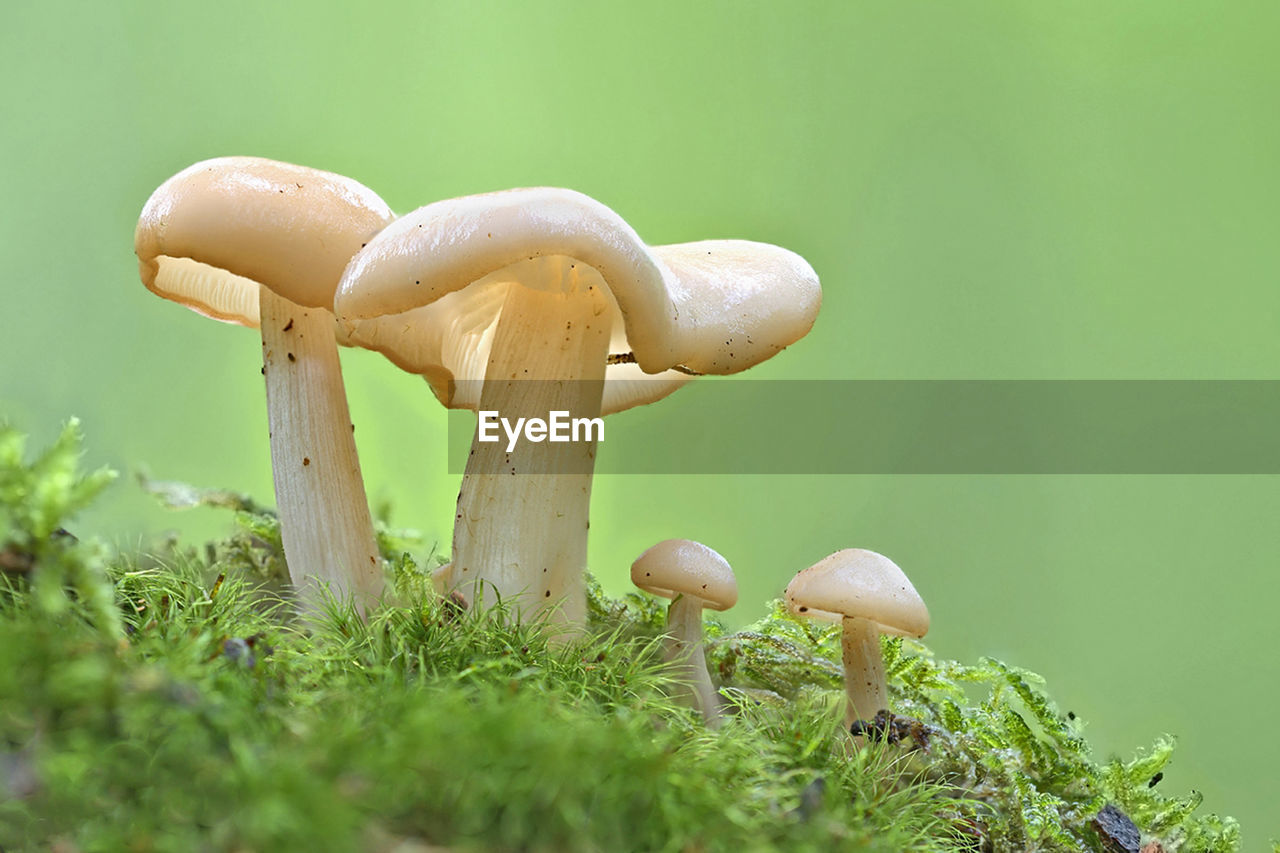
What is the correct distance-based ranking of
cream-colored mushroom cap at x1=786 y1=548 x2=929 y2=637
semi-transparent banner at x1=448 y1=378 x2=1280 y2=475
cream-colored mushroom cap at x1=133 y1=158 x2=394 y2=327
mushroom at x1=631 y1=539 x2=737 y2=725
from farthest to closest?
semi-transparent banner at x1=448 y1=378 x2=1280 y2=475, mushroom at x1=631 y1=539 x2=737 y2=725, cream-colored mushroom cap at x1=786 y1=548 x2=929 y2=637, cream-colored mushroom cap at x1=133 y1=158 x2=394 y2=327

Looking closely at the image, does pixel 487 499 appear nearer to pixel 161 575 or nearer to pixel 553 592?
pixel 553 592

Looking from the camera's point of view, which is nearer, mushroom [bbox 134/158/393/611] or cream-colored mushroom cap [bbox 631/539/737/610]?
mushroom [bbox 134/158/393/611]

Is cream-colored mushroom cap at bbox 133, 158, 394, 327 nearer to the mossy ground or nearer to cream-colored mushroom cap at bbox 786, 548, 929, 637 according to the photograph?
the mossy ground

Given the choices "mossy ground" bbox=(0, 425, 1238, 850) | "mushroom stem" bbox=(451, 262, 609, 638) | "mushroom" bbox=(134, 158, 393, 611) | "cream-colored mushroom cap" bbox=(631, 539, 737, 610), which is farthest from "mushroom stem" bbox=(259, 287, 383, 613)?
"cream-colored mushroom cap" bbox=(631, 539, 737, 610)

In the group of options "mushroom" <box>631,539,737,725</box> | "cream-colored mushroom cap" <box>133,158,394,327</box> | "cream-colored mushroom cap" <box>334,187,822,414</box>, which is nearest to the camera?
"cream-colored mushroom cap" <box>334,187,822,414</box>

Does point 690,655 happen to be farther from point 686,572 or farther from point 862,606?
point 862,606

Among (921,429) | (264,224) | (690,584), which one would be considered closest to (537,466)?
(690,584)

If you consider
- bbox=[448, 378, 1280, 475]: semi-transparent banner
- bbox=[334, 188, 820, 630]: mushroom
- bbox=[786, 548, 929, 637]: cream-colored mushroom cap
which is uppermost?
bbox=[448, 378, 1280, 475]: semi-transparent banner
